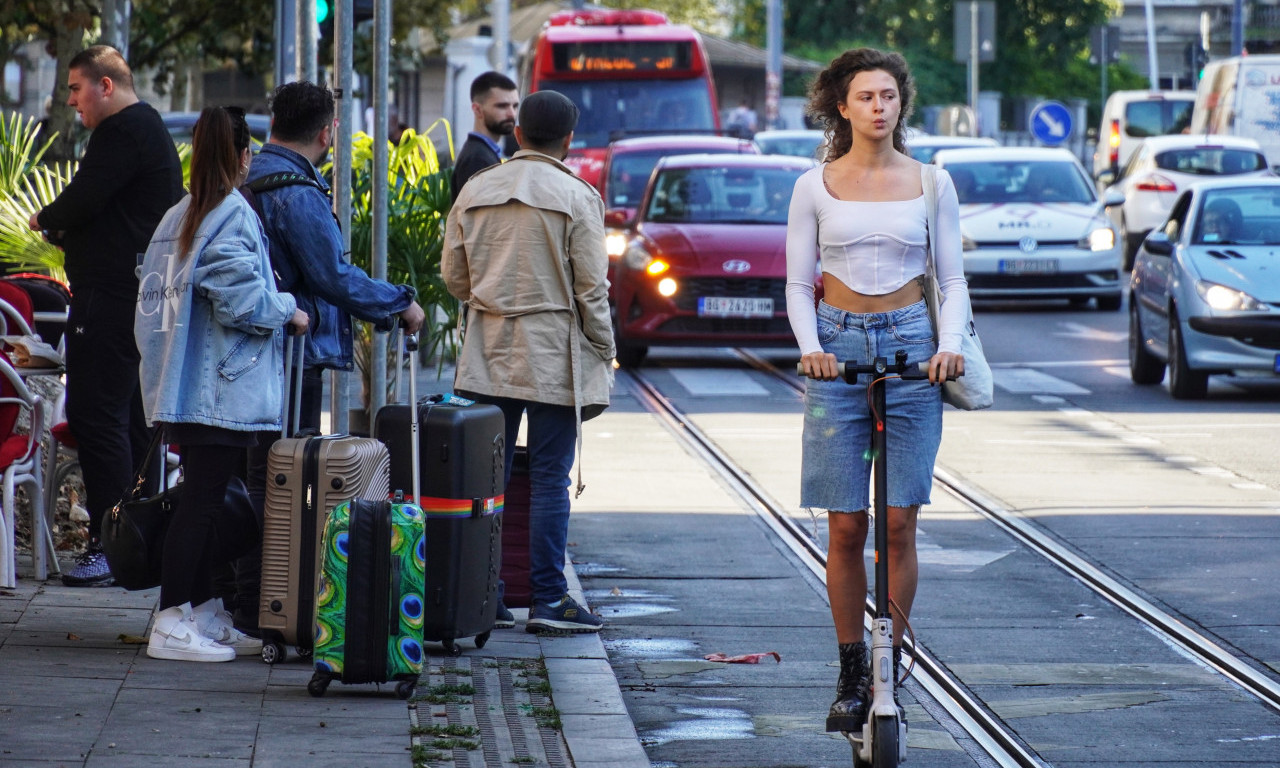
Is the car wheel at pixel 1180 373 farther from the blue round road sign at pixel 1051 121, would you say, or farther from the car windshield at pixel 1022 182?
the blue round road sign at pixel 1051 121

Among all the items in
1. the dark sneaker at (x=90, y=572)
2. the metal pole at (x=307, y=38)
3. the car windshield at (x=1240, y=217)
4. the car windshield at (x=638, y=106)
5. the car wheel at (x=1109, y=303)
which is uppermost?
the car windshield at (x=638, y=106)

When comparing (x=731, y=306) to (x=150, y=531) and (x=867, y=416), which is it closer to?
(x=150, y=531)

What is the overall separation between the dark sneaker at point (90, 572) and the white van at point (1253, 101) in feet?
87.0

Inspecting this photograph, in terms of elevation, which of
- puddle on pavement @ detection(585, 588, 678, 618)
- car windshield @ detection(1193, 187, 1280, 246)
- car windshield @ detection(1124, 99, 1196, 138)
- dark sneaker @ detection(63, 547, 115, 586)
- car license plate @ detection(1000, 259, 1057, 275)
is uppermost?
car windshield @ detection(1124, 99, 1196, 138)

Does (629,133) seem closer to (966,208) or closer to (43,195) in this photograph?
(966,208)

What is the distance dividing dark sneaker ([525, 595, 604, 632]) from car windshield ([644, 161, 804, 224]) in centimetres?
1011

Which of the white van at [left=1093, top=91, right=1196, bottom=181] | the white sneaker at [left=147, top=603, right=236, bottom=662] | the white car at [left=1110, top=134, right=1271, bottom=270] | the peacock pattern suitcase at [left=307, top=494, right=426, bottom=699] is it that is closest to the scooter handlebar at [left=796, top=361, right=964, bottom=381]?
the peacock pattern suitcase at [left=307, top=494, right=426, bottom=699]

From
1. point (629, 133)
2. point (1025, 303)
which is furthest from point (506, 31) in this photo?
point (1025, 303)

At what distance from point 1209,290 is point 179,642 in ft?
32.3

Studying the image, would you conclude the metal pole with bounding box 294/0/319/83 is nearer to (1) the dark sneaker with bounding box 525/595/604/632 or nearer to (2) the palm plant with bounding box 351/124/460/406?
(2) the palm plant with bounding box 351/124/460/406

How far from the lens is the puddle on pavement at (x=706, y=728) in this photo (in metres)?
6.02

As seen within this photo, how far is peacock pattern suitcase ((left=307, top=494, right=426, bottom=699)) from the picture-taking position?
5996mm

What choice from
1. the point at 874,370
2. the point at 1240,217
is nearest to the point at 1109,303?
the point at 1240,217

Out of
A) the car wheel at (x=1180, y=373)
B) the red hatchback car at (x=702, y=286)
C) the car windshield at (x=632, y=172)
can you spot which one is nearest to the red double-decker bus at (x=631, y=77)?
the car windshield at (x=632, y=172)
